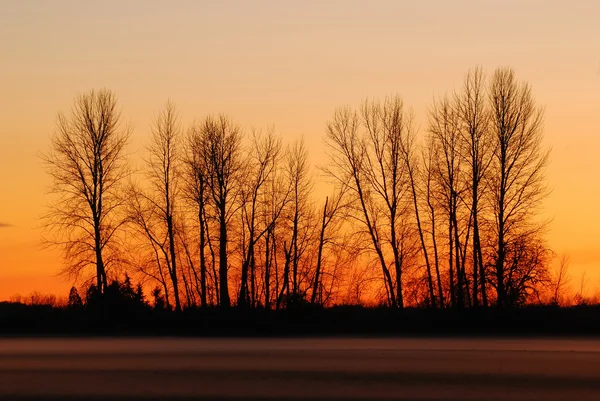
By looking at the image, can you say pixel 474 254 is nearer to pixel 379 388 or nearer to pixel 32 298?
pixel 32 298

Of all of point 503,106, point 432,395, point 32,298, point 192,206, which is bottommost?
point 432,395

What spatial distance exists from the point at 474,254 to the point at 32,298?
26.2 meters

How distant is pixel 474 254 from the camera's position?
59625 mm

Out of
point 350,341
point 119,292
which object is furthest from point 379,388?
point 119,292

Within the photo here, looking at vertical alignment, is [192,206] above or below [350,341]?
above

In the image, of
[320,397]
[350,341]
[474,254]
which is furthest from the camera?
[474,254]

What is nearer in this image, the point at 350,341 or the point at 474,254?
the point at 350,341

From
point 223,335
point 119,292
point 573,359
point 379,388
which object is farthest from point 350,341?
point 119,292

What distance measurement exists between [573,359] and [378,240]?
34691 mm

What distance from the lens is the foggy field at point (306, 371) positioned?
20297 millimetres

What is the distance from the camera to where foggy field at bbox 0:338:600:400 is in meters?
20.3

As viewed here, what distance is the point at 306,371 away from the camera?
960 inches

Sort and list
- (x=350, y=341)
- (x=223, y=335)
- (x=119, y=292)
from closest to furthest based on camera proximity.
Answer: (x=350, y=341) < (x=223, y=335) < (x=119, y=292)

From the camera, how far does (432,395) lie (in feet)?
65.7
